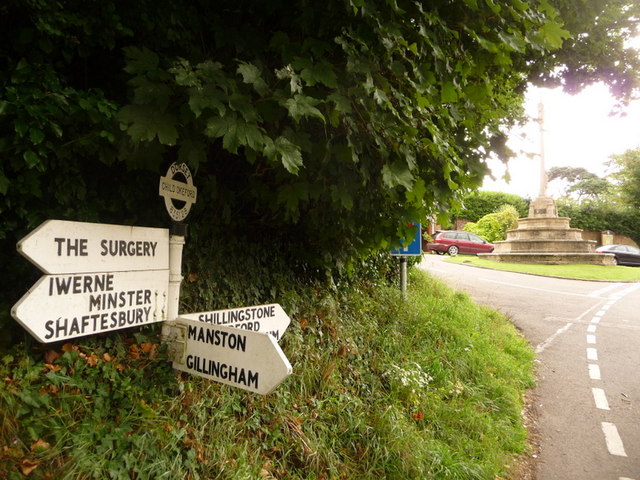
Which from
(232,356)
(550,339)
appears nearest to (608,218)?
(550,339)

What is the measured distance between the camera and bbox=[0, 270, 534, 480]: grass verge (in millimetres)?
2131

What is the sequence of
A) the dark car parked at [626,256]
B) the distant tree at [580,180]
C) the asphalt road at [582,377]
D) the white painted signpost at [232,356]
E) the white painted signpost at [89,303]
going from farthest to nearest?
the distant tree at [580,180] < the dark car parked at [626,256] < the asphalt road at [582,377] < the white painted signpost at [232,356] < the white painted signpost at [89,303]

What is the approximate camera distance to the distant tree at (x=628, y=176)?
1283 inches

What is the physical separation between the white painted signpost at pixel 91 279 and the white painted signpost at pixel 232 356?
0.84 ft

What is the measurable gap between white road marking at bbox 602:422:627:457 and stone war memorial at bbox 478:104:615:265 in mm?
19481

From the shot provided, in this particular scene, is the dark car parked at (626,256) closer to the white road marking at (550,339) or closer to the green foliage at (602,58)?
the white road marking at (550,339)

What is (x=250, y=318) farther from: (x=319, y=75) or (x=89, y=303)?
(x=319, y=75)

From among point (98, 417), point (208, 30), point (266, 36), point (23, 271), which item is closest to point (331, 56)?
point (266, 36)

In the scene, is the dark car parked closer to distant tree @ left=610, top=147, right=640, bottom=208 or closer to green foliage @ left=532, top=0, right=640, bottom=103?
distant tree @ left=610, top=147, right=640, bottom=208

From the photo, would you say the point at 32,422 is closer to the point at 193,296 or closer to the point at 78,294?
the point at 78,294

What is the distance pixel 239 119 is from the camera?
Result: 6.63ft

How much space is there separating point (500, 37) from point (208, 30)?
71.5 inches

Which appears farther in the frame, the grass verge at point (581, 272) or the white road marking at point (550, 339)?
the grass verge at point (581, 272)

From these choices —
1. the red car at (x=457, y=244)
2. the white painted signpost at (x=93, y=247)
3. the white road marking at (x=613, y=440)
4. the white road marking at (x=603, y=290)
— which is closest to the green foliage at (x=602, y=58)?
the white road marking at (x=613, y=440)
